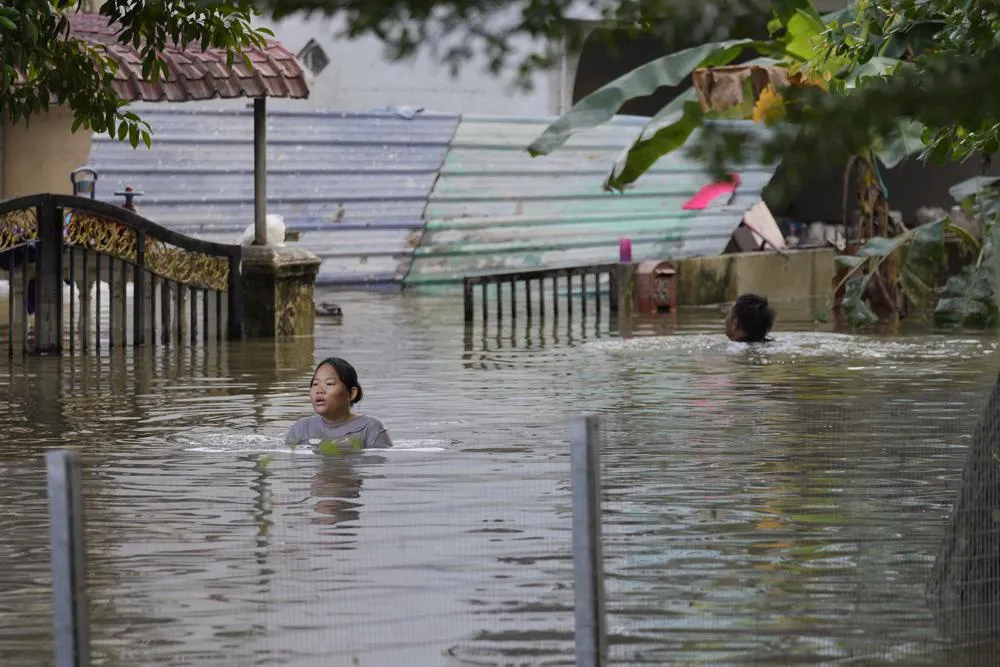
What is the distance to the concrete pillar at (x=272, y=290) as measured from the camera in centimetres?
2162

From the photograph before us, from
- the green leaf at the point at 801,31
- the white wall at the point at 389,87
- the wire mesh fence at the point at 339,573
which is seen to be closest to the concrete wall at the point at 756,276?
the white wall at the point at 389,87

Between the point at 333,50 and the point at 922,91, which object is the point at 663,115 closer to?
the point at 333,50

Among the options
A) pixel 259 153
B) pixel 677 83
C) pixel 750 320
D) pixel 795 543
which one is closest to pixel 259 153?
pixel 259 153

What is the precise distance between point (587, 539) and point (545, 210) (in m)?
27.8

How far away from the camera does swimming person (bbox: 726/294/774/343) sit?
19034 mm

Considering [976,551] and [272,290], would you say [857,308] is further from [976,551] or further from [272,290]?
[976,551]

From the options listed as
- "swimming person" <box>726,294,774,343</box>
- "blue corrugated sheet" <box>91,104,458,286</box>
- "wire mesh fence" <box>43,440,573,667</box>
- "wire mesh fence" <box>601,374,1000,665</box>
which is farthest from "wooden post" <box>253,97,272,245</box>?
"wire mesh fence" <box>43,440,573,667</box>

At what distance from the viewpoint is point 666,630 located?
6.83 m

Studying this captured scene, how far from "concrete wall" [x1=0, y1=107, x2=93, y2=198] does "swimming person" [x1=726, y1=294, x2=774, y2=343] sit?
11.0 meters

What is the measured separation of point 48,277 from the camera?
19391 mm

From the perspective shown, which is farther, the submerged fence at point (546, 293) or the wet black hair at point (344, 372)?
the submerged fence at point (546, 293)

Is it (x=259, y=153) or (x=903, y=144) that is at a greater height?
(x=259, y=153)

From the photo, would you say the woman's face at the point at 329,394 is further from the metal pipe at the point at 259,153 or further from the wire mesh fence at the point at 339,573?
the metal pipe at the point at 259,153

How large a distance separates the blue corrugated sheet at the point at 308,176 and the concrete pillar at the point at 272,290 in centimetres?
752
